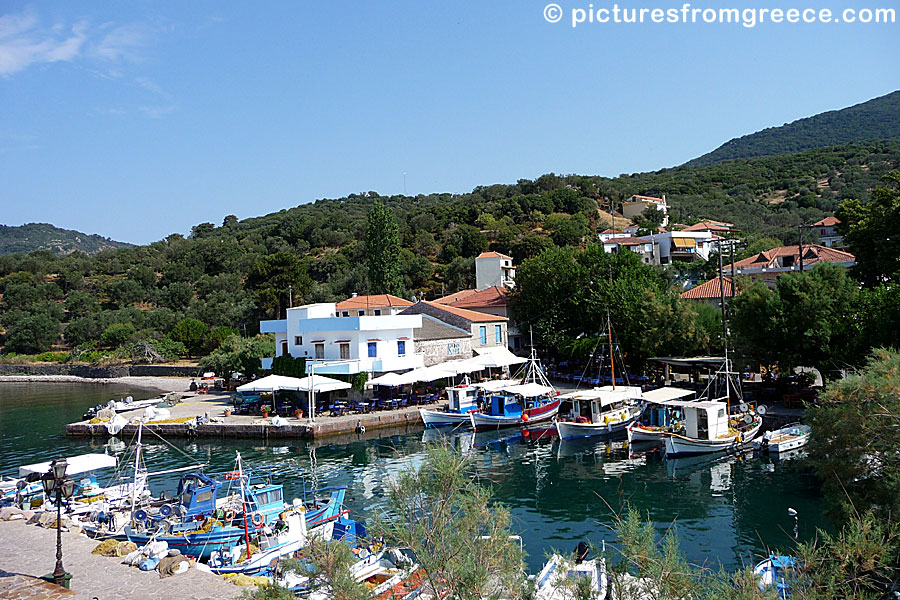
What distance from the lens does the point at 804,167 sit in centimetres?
14250

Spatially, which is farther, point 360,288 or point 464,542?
point 360,288

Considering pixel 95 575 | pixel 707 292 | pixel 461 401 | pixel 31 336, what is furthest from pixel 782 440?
pixel 31 336

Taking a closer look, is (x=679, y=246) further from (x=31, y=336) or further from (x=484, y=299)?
(x=31, y=336)

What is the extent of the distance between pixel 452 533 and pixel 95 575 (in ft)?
33.9

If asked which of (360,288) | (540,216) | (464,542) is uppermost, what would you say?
(540,216)

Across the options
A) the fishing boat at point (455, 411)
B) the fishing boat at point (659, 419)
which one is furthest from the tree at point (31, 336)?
the fishing boat at point (659, 419)

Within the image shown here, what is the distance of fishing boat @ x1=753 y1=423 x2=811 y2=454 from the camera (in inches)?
1090

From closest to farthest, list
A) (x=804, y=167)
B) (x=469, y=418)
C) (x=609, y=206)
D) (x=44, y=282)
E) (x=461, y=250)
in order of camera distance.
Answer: (x=469, y=418)
(x=461, y=250)
(x=44, y=282)
(x=609, y=206)
(x=804, y=167)

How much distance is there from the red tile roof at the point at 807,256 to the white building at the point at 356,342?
3412 cm

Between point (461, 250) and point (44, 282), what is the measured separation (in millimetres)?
61072

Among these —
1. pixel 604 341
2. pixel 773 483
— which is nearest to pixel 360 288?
pixel 604 341

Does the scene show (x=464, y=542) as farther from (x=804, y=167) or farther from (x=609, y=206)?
(x=804, y=167)

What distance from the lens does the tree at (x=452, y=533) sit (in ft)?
24.9

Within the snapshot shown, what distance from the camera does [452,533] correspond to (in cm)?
815
